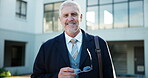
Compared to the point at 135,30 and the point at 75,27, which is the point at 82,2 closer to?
the point at 135,30

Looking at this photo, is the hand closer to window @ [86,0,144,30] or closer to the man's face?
the man's face

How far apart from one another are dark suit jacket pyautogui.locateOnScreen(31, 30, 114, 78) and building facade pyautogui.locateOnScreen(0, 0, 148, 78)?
1386 cm

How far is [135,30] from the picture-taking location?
1570 cm

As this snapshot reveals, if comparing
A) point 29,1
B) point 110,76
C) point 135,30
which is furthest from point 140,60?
point 110,76

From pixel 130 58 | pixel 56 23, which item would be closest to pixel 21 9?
pixel 56 23

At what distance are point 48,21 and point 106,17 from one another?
6.03 m

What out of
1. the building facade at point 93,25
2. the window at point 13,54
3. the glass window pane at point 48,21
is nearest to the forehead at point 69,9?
the building facade at point 93,25

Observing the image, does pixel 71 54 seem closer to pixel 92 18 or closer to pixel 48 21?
pixel 92 18

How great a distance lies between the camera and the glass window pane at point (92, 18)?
17.4 metres

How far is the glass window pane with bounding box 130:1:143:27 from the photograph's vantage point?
15.7 meters

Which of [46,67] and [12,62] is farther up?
[46,67]

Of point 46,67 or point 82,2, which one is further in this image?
point 82,2

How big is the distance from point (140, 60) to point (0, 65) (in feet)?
43.0

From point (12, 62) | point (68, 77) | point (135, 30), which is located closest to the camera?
Answer: point (68, 77)
